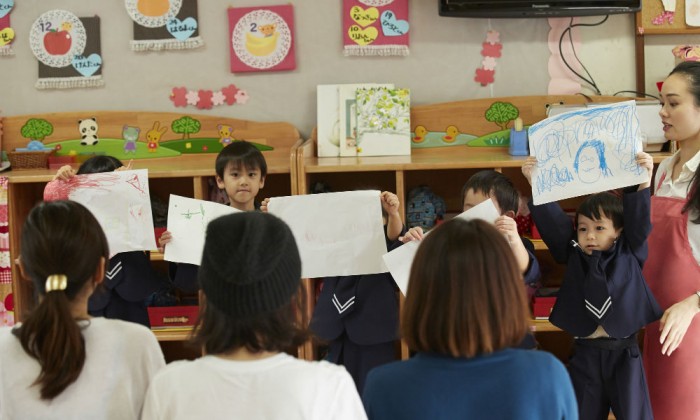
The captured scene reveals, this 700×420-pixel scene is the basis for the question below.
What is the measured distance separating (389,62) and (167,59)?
1115mm

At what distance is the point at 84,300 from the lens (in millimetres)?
1609

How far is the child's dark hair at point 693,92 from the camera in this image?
2.41 meters

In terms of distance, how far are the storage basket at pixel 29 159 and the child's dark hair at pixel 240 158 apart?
1219 mm

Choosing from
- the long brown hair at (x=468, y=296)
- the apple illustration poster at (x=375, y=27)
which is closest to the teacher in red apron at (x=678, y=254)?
the long brown hair at (x=468, y=296)

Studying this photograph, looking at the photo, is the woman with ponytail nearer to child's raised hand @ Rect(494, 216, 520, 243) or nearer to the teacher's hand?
child's raised hand @ Rect(494, 216, 520, 243)

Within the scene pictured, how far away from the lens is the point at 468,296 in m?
1.42

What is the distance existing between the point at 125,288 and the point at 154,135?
1.27 metres

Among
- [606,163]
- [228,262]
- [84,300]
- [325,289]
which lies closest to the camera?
[228,262]

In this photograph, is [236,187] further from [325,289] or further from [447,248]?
[447,248]

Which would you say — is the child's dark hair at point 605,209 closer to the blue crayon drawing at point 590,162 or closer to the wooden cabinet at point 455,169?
the blue crayon drawing at point 590,162

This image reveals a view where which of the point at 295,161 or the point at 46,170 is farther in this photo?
the point at 46,170

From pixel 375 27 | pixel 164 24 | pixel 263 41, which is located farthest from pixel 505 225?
pixel 164 24

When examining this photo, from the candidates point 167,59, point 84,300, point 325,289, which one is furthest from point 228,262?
point 167,59

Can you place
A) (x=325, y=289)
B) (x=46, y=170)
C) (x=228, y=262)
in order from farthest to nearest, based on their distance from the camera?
(x=46, y=170), (x=325, y=289), (x=228, y=262)
